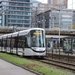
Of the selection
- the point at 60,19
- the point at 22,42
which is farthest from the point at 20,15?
the point at 22,42

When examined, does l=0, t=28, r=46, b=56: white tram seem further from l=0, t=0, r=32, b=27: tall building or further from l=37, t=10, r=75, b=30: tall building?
l=37, t=10, r=75, b=30: tall building

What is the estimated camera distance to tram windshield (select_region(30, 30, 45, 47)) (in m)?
29.9

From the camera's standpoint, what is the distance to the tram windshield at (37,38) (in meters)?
29.9

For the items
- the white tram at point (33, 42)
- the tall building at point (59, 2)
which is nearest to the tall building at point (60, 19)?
the tall building at point (59, 2)

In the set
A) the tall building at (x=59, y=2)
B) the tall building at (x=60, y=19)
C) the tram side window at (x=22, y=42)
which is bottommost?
the tram side window at (x=22, y=42)

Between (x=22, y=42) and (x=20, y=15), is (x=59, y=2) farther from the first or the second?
(x=22, y=42)

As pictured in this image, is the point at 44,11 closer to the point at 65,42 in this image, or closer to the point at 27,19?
the point at 27,19

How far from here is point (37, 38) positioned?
3002 centimetres

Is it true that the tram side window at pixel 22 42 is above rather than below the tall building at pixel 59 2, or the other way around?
below

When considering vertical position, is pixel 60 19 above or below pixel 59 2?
below

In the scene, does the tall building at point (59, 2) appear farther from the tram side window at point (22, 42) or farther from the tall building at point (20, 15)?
the tram side window at point (22, 42)

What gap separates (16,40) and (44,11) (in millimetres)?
83984

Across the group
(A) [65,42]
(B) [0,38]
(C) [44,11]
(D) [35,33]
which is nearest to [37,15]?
(C) [44,11]

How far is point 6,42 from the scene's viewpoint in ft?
141
